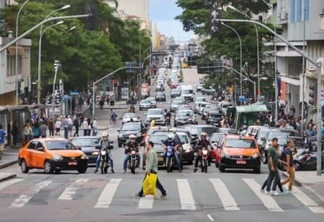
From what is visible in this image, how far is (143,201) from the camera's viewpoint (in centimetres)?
2411

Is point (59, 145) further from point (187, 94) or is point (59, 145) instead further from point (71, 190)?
point (187, 94)

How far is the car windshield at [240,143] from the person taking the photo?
121 feet

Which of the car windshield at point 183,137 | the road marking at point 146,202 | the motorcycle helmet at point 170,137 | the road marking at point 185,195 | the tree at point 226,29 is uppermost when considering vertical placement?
the tree at point 226,29

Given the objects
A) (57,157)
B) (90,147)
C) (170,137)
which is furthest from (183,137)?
(57,157)

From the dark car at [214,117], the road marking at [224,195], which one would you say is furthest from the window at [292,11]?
the road marking at [224,195]

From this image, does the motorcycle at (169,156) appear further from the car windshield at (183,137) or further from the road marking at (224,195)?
the car windshield at (183,137)

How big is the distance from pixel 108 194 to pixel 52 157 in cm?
963

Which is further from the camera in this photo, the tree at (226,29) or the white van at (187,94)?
the white van at (187,94)

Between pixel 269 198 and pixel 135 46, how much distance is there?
120 metres

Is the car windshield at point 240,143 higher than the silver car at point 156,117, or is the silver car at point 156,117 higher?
the car windshield at point 240,143

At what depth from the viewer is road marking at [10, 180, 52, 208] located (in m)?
23.1

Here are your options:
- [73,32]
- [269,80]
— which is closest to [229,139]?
[269,80]

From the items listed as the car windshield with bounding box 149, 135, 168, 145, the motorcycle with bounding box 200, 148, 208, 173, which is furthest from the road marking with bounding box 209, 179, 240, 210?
the car windshield with bounding box 149, 135, 168, 145

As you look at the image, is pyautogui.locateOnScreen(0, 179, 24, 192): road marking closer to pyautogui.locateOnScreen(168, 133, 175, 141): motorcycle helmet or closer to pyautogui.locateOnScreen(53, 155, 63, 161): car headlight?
pyautogui.locateOnScreen(53, 155, 63, 161): car headlight
